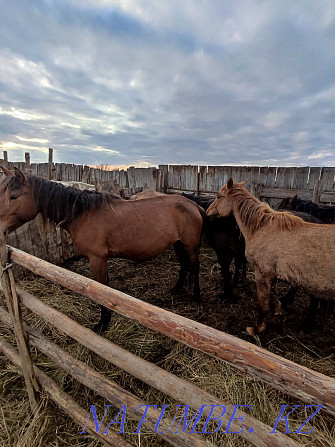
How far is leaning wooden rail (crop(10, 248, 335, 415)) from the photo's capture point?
2.84 ft

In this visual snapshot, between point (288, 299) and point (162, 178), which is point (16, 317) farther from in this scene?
point (162, 178)

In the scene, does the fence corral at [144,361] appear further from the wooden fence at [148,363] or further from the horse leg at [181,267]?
the horse leg at [181,267]

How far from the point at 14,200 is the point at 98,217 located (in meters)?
1.12

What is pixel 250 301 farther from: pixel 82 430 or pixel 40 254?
pixel 40 254

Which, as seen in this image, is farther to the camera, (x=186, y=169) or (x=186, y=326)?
(x=186, y=169)

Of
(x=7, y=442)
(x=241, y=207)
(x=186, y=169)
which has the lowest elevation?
(x=7, y=442)

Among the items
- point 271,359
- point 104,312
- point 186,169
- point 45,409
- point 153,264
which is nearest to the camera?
point 271,359

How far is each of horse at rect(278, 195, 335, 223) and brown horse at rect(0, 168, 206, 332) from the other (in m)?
2.77

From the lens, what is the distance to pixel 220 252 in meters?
4.21

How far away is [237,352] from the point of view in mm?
1026

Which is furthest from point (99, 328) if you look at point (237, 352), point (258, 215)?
point (258, 215)

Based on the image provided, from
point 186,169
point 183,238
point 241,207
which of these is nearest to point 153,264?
point 183,238

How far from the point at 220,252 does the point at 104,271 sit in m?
2.16

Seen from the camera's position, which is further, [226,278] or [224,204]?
[226,278]
